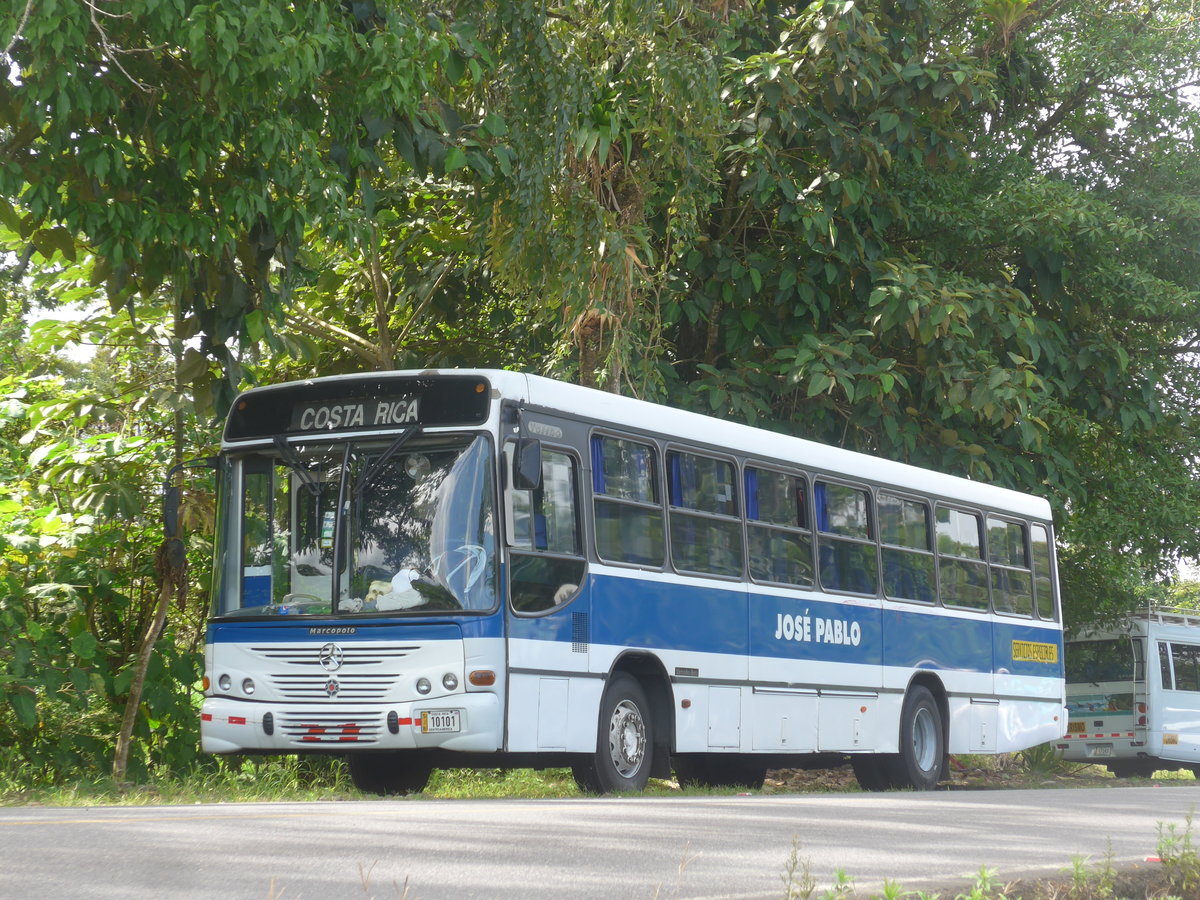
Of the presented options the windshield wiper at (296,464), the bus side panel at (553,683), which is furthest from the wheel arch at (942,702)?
the windshield wiper at (296,464)

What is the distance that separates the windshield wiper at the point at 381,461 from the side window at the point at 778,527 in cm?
361

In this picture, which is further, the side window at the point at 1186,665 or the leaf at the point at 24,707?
the side window at the point at 1186,665

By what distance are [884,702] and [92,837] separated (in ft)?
34.2

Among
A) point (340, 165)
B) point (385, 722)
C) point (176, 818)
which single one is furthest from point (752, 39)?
point (176, 818)

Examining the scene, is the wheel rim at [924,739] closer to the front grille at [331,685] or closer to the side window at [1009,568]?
the side window at [1009,568]

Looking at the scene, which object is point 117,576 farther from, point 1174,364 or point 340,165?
point 1174,364

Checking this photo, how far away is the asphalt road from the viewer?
17.5 feet

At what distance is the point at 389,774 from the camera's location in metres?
12.6

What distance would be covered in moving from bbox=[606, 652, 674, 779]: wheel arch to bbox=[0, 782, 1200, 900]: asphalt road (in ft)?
8.86

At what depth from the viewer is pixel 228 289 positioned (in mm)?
11836

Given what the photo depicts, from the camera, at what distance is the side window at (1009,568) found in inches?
704

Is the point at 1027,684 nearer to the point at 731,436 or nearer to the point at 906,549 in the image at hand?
the point at 906,549

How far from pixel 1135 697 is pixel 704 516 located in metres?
17.0

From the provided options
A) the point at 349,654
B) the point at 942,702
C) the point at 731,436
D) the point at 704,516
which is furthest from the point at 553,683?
the point at 942,702
